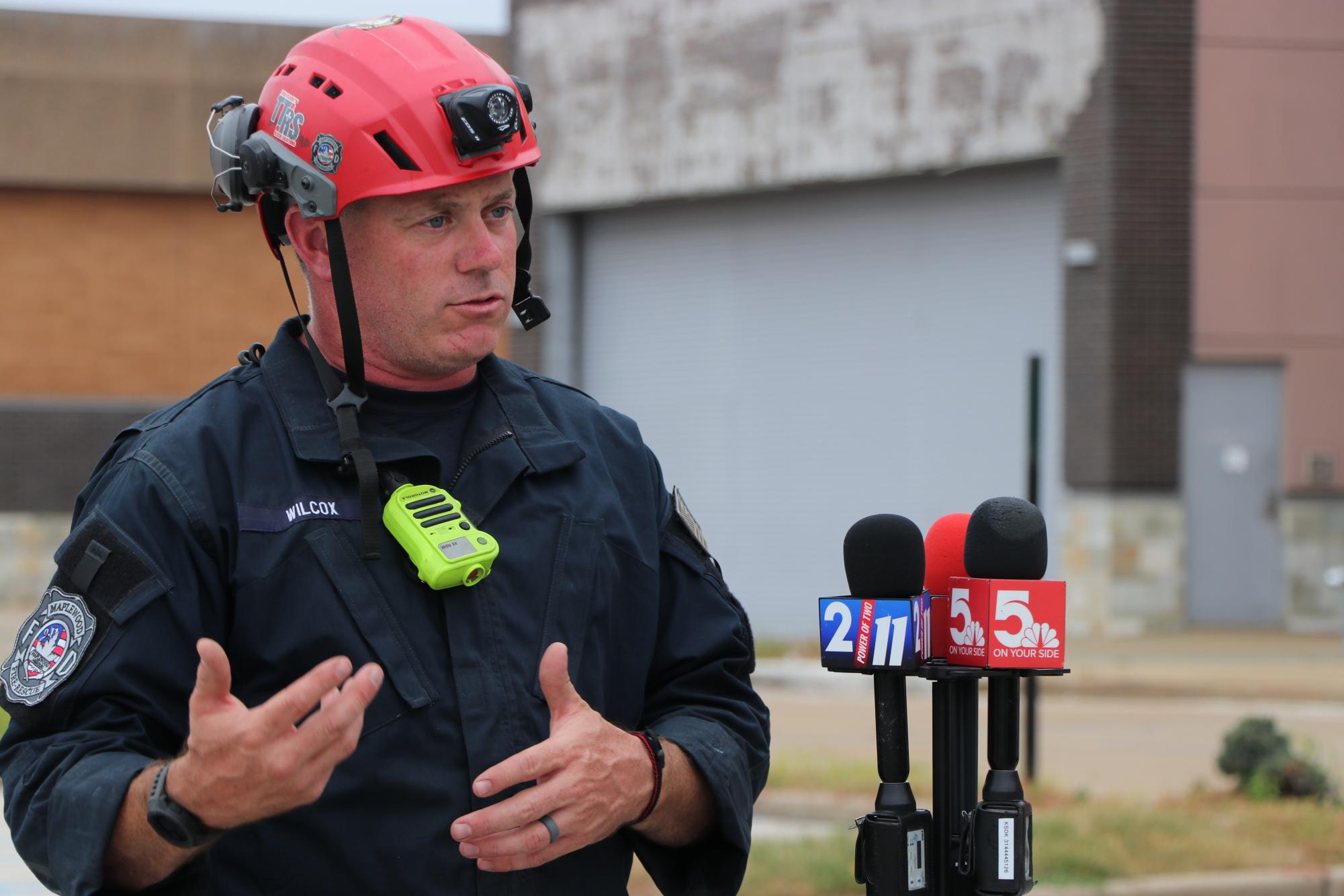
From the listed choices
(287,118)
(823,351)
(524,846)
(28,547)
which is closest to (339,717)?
(524,846)

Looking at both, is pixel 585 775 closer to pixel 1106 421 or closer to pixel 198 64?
pixel 1106 421

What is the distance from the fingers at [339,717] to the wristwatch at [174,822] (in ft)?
0.60

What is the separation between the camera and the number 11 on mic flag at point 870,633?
260 cm

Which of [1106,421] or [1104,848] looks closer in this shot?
[1104,848]

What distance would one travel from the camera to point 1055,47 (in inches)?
777

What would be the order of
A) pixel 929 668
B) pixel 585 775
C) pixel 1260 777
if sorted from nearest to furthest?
pixel 585 775 → pixel 929 668 → pixel 1260 777

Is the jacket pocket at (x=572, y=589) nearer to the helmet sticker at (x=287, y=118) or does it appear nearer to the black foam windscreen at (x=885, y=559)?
the black foam windscreen at (x=885, y=559)

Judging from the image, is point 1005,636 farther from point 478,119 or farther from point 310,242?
point 310,242

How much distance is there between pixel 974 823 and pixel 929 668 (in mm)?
228

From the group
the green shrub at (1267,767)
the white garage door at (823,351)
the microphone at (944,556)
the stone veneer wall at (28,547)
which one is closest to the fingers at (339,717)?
the microphone at (944,556)

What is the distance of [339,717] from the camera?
2012mm

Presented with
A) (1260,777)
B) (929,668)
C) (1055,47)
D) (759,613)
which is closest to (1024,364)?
(1055,47)

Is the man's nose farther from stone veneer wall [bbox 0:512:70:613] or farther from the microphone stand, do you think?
stone veneer wall [bbox 0:512:70:613]

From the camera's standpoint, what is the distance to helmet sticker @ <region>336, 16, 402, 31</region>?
8.78ft
